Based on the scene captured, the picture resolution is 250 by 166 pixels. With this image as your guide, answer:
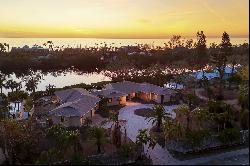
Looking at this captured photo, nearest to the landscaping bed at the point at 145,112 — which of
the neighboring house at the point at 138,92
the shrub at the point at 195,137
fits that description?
the neighboring house at the point at 138,92

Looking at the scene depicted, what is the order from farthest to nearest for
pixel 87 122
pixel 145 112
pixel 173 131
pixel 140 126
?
pixel 145 112, pixel 140 126, pixel 87 122, pixel 173 131

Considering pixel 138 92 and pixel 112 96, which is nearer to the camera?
pixel 112 96

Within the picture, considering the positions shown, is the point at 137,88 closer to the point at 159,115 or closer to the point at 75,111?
the point at 75,111

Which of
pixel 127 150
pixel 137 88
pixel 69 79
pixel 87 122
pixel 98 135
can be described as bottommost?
pixel 127 150

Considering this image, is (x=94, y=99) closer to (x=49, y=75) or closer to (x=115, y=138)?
(x=115, y=138)

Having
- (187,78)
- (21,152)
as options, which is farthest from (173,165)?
(187,78)

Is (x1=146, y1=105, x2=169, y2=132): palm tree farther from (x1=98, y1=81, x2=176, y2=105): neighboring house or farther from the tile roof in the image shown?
the tile roof

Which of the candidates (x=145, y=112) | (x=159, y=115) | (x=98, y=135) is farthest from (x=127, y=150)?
(x=145, y=112)

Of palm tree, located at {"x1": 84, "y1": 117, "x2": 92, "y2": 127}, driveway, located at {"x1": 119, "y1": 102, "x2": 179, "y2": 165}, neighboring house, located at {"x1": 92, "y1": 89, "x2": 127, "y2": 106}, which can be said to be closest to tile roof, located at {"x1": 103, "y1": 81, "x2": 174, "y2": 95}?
neighboring house, located at {"x1": 92, "y1": 89, "x2": 127, "y2": 106}

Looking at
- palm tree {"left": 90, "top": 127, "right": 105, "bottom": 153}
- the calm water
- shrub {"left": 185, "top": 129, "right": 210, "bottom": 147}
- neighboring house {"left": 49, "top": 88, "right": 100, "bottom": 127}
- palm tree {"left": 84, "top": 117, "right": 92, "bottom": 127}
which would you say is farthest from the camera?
the calm water

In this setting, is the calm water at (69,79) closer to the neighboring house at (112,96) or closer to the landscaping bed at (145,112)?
the neighboring house at (112,96)
